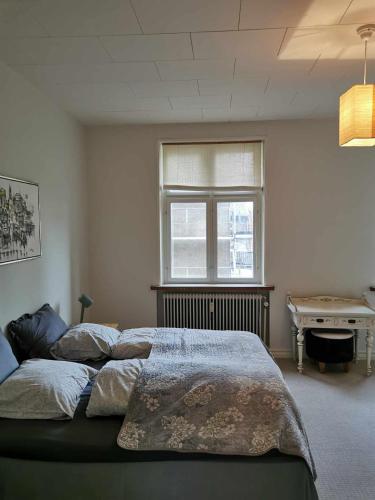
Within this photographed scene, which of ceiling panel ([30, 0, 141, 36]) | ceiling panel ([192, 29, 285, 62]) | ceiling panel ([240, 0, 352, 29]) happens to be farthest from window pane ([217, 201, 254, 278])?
ceiling panel ([30, 0, 141, 36])

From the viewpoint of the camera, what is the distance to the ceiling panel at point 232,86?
268 cm

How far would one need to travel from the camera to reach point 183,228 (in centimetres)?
402

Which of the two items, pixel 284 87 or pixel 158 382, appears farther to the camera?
pixel 284 87

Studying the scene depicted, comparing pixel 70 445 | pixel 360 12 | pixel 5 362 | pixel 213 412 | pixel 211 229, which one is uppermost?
pixel 360 12

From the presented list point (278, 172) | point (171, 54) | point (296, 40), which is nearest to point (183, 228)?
point (278, 172)

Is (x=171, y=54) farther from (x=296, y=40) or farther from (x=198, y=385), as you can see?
(x=198, y=385)

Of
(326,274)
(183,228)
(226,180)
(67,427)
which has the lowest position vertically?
(67,427)

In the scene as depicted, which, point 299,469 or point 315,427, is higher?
point 299,469

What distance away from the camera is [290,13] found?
1784 mm

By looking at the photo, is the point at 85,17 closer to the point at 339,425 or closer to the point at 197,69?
the point at 197,69

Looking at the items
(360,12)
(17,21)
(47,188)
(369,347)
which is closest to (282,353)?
(369,347)

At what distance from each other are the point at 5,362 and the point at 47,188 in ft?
4.99

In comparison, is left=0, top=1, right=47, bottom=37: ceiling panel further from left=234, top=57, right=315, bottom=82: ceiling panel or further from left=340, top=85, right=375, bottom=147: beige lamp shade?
left=340, top=85, right=375, bottom=147: beige lamp shade

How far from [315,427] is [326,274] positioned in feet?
5.63
